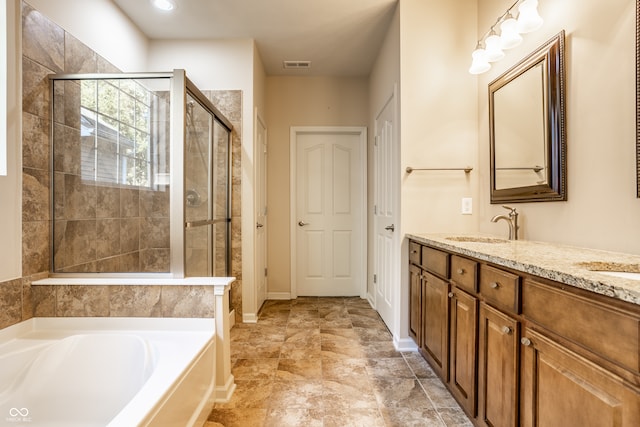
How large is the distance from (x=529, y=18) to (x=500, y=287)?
1.44 m

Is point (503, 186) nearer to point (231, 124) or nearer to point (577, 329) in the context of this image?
point (577, 329)

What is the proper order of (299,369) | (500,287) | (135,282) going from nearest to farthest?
(500,287) < (135,282) < (299,369)

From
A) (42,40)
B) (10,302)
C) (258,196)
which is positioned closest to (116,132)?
(42,40)

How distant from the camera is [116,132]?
7.31 feet

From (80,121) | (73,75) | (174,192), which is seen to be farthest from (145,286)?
(73,75)

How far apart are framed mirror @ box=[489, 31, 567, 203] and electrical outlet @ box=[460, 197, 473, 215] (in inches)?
8.4

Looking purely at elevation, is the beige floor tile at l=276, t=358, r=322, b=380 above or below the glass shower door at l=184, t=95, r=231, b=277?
below

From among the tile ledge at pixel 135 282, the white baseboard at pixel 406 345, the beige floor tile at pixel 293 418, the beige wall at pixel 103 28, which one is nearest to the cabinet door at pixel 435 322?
the white baseboard at pixel 406 345

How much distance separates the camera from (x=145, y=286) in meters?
1.70

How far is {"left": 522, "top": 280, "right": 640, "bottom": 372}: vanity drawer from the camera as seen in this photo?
70 cm

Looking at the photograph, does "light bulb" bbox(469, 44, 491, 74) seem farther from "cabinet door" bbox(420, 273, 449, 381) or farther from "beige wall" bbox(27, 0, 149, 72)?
"beige wall" bbox(27, 0, 149, 72)

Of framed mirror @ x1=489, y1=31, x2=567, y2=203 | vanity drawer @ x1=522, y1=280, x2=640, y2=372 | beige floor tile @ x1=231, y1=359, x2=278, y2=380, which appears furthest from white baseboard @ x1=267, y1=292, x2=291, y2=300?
vanity drawer @ x1=522, y1=280, x2=640, y2=372

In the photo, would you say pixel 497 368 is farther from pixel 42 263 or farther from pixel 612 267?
pixel 42 263

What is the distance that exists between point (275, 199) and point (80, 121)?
2049 millimetres
